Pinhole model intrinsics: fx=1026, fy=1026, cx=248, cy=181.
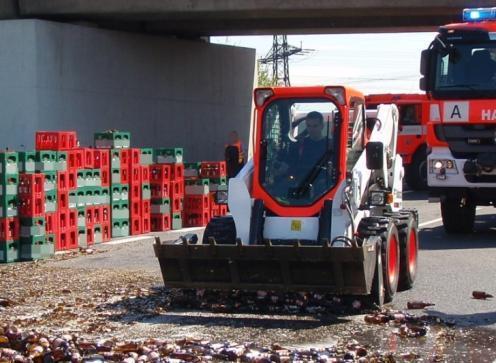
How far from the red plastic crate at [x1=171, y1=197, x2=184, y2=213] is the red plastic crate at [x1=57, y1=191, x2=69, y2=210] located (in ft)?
12.8

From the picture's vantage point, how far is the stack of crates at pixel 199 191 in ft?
71.2

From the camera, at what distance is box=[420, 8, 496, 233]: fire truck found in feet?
56.1

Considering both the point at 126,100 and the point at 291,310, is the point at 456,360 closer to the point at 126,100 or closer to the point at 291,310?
the point at 291,310

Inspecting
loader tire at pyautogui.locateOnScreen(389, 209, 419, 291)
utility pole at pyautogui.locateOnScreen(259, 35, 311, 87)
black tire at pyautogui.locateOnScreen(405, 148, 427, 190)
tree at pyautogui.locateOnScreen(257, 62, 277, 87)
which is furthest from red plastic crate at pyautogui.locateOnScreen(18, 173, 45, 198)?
tree at pyautogui.locateOnScreen(257, 62, 277, 87)

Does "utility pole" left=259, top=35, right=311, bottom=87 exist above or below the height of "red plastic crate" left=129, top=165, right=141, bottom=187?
above

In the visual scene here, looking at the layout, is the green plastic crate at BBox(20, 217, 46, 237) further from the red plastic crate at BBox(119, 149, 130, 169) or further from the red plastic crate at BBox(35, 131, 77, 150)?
the red plastic crate at BBox(119, 149, 130, 169)

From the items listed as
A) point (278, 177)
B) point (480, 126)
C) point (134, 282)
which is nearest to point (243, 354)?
point (278, 177)

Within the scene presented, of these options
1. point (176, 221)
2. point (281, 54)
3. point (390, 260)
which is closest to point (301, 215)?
point (390, 260)

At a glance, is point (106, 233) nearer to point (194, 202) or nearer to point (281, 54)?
point (194, 202)

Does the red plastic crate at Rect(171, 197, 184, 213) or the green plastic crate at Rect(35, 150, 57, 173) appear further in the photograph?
the red plastic crate at Rect(171, 197, 184, 213)

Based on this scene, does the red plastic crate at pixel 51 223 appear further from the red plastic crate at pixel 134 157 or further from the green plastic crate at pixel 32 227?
the red plastic crate at pixel 134 157

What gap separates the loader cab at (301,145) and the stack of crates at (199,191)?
9.93m

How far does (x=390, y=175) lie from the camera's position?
13250 mm

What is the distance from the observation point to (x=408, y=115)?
1231 inches
